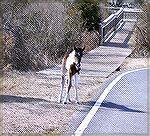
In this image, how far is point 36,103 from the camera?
10219mm

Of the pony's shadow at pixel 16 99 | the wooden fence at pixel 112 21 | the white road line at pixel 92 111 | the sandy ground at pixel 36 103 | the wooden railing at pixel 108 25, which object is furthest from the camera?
the wooden fence at pixel 112 21

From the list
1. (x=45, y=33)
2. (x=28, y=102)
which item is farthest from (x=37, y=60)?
(x=28, y=102)

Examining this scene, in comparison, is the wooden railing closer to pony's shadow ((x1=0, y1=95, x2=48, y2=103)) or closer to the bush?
the bush

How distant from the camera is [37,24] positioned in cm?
1605

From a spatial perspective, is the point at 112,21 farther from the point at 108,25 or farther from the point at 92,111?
the point at 92,111

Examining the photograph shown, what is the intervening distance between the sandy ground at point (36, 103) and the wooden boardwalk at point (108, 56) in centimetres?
114

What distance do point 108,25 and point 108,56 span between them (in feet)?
16.5

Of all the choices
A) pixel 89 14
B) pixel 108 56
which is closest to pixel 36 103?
pixel 108 56

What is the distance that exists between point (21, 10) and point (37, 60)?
65.5 inches

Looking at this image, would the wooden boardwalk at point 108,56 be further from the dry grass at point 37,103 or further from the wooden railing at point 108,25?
the dry grass at point 37,103

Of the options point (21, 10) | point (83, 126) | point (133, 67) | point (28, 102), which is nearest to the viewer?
point (83, 126)

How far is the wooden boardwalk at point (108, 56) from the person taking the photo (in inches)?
610

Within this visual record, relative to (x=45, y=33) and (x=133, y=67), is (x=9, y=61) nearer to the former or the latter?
(x=45, y=33)

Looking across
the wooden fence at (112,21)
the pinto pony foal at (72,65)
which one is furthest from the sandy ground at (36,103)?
the wooden fence at (112,21)
